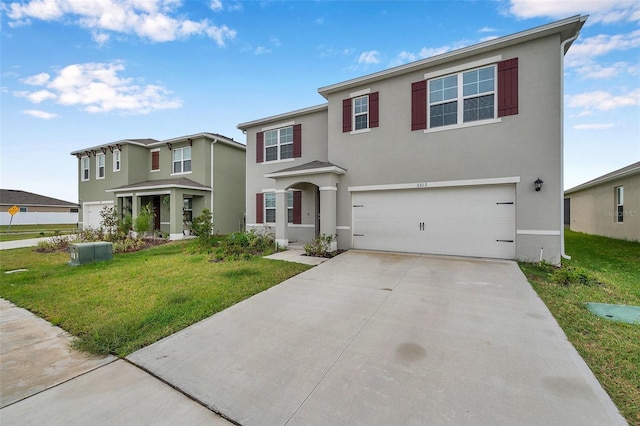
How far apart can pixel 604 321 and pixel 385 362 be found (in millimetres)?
3586

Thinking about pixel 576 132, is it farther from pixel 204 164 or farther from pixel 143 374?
pixel 204 164

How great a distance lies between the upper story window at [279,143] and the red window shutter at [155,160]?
8188 millimetres

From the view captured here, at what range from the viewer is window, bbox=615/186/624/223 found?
12.3 metres

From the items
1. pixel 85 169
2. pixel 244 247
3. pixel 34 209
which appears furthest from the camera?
pixel 34 209

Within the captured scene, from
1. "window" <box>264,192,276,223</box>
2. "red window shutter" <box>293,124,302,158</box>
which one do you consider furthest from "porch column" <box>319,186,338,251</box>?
"window" <box>264,192,276,223</box>

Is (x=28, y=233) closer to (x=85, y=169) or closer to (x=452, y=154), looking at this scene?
(x=85, y=169)

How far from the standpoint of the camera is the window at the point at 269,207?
12.7 meters

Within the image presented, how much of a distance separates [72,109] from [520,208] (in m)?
19.7

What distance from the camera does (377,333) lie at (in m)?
3.48

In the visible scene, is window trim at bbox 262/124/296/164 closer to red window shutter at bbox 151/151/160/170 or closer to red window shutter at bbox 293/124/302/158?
red window shutter at bbox 293/124/302/158

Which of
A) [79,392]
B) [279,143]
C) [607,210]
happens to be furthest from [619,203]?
[79,392]

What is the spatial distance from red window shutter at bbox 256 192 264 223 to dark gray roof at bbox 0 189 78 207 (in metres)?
38.0

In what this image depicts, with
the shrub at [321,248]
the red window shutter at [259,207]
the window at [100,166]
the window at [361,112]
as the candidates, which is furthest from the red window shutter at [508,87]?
the window at [100,166]

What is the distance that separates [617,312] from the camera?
13.4 feet
